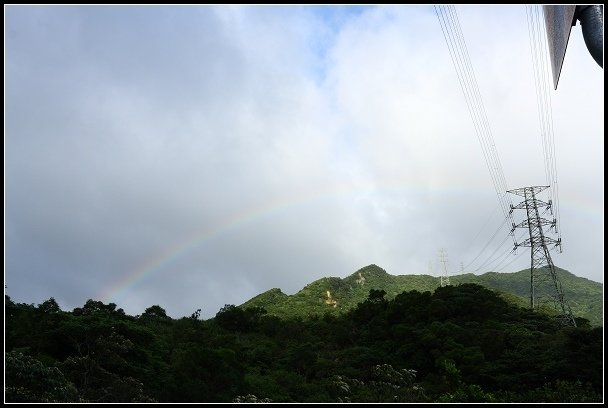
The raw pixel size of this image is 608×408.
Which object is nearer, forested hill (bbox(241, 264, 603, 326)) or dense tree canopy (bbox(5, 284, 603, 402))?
dense tree canopy (bbox(5, 284, 603, 402))

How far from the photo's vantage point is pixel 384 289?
5609 centimetres

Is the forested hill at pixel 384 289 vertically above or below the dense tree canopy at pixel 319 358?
above

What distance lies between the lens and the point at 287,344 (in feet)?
83.8

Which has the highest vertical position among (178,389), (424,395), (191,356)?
(191,356)

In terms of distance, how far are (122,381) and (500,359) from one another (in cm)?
1425

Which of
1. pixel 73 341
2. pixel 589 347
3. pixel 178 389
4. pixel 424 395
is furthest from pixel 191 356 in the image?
pixel 589 347

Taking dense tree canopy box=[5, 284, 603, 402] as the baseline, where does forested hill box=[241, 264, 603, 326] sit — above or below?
above

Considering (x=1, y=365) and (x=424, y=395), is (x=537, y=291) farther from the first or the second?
(x=1, y=365)

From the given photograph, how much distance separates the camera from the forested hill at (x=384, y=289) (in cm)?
4244

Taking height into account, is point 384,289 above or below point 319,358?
above

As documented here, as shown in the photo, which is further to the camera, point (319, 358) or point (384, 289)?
point (384, 289)

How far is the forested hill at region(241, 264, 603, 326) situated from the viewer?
4244cm

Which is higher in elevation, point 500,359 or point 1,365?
point 1,365

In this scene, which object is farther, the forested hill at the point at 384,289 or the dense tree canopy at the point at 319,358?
the forested hill at the point at 384,289
